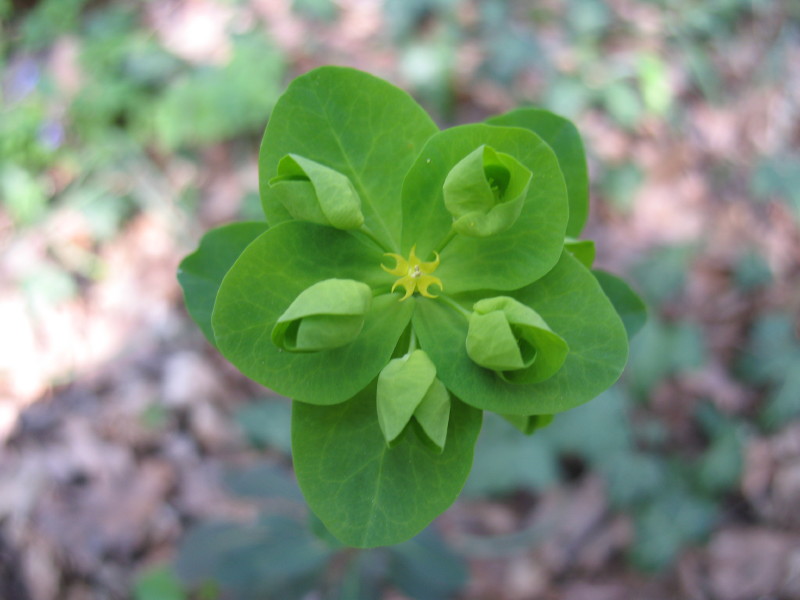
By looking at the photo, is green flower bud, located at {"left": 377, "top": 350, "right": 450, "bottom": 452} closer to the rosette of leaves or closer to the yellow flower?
the rosette of leaves

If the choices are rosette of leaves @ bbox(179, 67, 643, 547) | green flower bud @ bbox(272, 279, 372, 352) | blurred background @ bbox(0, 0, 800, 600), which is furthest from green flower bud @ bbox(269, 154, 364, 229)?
blurred background @ bbox(0, 0, 800, 600)

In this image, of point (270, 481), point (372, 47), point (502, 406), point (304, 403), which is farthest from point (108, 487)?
point (372, 47)

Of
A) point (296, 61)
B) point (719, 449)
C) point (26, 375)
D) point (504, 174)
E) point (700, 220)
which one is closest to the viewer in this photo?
point (504, 174)

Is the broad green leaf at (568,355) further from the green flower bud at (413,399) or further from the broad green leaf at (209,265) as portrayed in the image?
the broad green leaf at (209,265)

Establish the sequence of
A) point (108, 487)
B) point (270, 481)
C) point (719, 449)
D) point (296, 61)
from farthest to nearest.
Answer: point (296, 61)
point (108, 487)
point (719, 449)
point (270, 481)

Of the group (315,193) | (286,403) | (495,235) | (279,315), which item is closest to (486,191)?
(495,235)

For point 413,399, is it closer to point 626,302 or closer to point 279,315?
point 279,315

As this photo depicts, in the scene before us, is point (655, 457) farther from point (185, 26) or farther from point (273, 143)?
point (185, 26)
